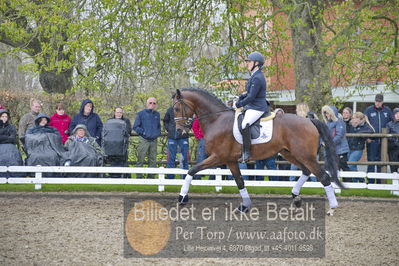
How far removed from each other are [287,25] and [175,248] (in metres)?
7.74

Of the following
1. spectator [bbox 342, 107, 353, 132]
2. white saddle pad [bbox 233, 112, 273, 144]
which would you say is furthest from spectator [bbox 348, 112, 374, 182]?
white saddle pad [bbox 233, 112, 273, 144]

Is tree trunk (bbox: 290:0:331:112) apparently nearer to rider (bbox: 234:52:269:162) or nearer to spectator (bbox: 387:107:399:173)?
spectator (bbox: 387:107:399:173)

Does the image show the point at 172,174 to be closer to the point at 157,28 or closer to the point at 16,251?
the point at 157,28

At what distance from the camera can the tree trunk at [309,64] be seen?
1205 centimetres

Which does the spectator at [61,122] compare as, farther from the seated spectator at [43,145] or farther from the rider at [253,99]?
the rider at [253,99]

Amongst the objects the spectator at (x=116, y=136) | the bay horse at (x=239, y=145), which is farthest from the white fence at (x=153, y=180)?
the bay horse at (x=239, y=145)

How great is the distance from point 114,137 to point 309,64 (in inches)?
230

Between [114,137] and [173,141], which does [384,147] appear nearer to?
[173,141]

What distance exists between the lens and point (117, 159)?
11172mm

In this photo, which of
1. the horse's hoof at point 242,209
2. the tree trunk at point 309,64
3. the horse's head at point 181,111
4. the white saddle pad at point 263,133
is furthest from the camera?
the tree trunk at point 309,64

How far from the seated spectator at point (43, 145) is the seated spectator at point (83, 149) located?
8.4 inches

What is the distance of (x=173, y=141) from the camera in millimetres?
10992

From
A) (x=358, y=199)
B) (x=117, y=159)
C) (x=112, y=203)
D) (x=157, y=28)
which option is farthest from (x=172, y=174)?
(x=358, y=199)

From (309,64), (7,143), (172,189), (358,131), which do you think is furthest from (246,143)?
(309,64)
